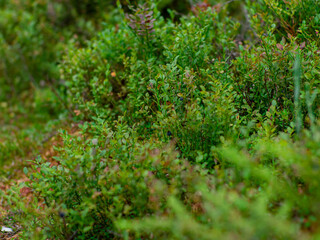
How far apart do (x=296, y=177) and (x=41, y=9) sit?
17.3 feet

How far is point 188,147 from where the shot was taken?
2236 mm

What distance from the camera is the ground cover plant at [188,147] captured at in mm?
1551

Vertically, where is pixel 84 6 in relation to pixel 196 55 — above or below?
above

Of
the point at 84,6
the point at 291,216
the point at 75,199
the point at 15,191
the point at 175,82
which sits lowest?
the point at 291,216

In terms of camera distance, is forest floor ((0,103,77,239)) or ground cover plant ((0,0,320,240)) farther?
forest floor ((0,103,77,239))

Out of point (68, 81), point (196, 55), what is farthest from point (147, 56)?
point (68, 81)

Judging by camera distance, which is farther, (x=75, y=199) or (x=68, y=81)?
(x=68, y=81)

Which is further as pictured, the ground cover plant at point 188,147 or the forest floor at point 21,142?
the forest floor at point 21,142

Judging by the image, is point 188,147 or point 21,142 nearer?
point 188,147

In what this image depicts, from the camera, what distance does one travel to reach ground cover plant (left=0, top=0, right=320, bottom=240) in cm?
155

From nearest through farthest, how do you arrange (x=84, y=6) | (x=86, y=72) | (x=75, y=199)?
(x=75, y=199) < (x=86, y=72) < (x=84, y=6)

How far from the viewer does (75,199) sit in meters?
2.11

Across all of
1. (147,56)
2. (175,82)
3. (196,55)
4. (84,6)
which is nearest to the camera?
(175,82)

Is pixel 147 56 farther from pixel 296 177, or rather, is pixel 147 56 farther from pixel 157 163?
pixel 296 177
